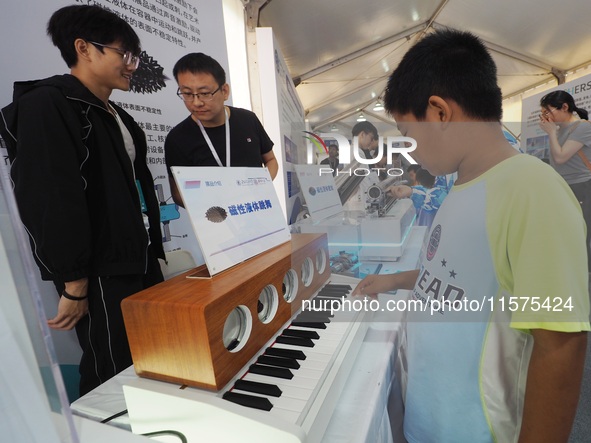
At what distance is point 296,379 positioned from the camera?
59 cm

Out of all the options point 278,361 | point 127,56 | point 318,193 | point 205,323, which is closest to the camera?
point 205,323

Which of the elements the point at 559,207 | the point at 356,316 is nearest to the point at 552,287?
the point at 559,207

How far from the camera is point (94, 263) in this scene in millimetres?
945

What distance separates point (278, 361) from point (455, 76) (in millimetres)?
656

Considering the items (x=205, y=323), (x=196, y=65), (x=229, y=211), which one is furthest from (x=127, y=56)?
(x=205, y=323)

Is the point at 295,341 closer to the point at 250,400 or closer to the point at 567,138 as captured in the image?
the point at 250,400

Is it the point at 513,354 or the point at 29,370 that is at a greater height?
the point at 29,370

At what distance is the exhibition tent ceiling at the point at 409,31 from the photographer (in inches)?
133

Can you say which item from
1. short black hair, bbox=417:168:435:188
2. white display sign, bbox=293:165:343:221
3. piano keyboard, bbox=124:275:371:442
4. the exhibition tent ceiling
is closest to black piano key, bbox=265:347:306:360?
piano keyboard, bbox=124:275:371:442

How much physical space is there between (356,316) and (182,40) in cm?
188

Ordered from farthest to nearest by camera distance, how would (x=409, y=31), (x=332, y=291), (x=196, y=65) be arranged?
(x=409, y=31) < (x=196, y=65) < (x=332, y=291)

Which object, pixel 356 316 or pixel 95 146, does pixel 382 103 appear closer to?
pixel 356 316

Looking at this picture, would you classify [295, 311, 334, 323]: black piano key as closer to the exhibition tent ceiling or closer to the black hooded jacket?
the black hooded jacket

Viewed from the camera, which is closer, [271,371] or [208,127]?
[271,371]
